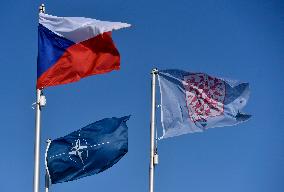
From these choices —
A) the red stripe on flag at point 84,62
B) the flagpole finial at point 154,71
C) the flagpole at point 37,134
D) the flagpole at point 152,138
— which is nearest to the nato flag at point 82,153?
the flagpole at point 37,134

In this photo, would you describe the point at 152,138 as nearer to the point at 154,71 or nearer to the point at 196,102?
the point at 196,102

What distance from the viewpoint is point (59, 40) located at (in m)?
18.4

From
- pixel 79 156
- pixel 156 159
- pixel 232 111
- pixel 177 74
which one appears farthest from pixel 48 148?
pixel 232 111

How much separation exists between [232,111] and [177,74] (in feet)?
8.56

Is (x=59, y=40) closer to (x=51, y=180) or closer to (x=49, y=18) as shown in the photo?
(x=49, y=18)

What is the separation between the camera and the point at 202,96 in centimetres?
2055

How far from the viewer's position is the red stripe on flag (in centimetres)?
1786

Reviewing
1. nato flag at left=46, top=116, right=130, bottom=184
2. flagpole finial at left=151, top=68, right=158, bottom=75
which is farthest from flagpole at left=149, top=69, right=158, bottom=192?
nato flag at left=46, top=116, right=130, bottom=184

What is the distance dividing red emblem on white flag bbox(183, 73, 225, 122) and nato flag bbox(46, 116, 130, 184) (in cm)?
315

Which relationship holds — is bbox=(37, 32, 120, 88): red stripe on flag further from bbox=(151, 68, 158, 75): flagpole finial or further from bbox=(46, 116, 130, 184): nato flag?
bbox=(151, 68, 158, 75): flagpole finial

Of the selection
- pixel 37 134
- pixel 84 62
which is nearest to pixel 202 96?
pixel 84 62

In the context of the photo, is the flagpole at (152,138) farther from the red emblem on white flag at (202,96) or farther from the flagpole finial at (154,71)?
the red emblem on white flag at (202,96)

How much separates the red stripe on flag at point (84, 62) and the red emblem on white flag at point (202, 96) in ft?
11.7

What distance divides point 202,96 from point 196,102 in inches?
13.1
